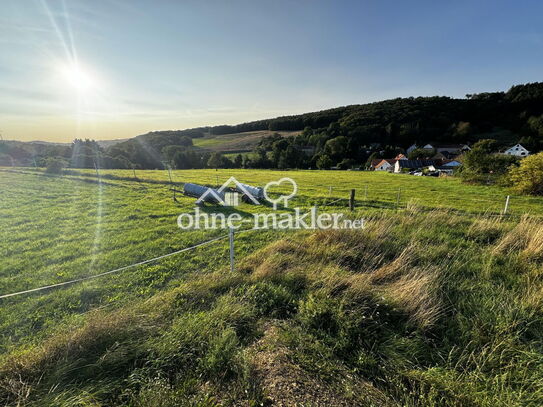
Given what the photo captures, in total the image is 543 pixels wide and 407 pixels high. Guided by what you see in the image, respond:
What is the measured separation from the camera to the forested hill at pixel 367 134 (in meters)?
72.8

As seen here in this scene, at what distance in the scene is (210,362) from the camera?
2955 millimetres

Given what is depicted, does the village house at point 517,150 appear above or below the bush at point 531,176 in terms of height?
above

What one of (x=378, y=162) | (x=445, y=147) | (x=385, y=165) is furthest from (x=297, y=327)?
(x=445, y=147)

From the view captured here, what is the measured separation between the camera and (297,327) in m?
3.59

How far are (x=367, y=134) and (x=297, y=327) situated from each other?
10578cm

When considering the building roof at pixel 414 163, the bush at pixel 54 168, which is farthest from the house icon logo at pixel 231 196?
the building roof at pixel 414 163

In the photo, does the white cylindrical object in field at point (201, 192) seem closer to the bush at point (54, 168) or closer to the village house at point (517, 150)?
the bush at point (54, 168)

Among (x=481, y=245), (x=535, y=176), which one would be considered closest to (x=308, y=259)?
(x=481, y=245)

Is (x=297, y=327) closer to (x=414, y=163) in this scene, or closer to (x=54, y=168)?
(x=54, y=168)

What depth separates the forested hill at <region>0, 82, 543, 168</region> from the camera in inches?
2867

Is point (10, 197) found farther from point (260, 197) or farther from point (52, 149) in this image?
point (52, 149)

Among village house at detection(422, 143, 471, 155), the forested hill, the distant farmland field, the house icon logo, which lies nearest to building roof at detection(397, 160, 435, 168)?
the forested hill

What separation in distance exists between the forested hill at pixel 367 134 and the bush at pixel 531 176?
50559 millimetres

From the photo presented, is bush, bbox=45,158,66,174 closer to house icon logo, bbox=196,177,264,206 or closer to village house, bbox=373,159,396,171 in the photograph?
house icon logo, bbox=196,177,264,206
